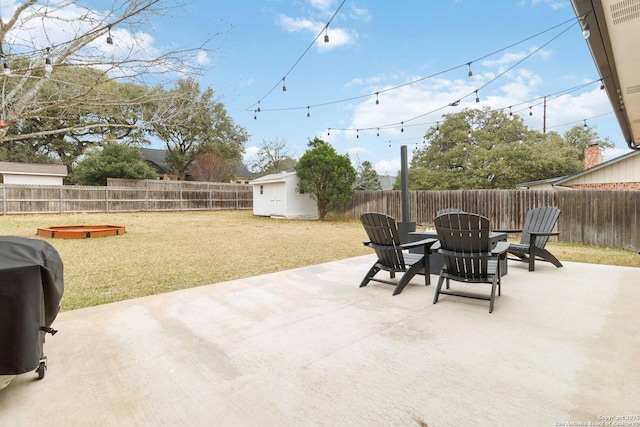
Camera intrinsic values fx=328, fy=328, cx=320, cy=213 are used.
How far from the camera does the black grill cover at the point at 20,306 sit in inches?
58.0

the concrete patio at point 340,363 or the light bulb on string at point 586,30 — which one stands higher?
the light bulb on string at point 586,30

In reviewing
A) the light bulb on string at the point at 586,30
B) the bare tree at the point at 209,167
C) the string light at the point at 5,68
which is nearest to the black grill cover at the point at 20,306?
the string light at the point at 5,68

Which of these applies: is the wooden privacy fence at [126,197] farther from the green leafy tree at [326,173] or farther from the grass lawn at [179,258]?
the green leafy tree at [326,173]

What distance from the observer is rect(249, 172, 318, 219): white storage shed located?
53.5 ft

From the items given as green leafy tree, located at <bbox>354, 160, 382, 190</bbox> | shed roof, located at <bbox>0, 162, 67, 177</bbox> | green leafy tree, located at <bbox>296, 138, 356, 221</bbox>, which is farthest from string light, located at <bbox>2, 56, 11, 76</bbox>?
green leafy tree, located at <bbox>354, 160, 382, 190</bbox>

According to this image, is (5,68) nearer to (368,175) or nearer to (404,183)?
(404,183)

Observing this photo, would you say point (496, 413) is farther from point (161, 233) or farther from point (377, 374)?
point (161, 233)

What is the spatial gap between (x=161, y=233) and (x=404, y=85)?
8189mm

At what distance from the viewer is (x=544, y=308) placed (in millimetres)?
3043

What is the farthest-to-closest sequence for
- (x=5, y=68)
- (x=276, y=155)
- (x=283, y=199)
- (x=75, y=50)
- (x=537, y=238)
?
(x=276, y=155), (x=283, y=199), (x=537, y=238), (x=75, y=50), (x=5, y=68)

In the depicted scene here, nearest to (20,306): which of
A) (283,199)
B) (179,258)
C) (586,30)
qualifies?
(586,30)

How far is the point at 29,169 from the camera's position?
63.7ft

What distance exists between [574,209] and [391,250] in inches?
298

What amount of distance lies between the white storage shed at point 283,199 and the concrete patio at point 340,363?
1292 cm
